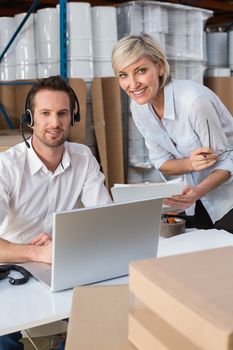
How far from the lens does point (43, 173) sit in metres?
1.61

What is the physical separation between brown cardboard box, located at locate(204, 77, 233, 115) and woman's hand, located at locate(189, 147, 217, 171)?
1.93 m

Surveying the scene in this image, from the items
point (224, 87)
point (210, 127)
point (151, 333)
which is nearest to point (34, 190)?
point (210, 127)

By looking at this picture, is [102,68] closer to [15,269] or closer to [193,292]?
[15,269]

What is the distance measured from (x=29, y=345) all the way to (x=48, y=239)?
91 cm

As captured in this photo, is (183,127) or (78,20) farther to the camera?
(78,20)

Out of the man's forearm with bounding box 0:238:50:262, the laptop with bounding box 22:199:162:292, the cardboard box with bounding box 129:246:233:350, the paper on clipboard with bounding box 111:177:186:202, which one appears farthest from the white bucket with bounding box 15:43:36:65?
the cardboard box with bounding box 129:246:233:350

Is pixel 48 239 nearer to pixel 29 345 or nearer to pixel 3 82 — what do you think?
pixel 29 345

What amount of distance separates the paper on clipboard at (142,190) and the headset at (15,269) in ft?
1.17

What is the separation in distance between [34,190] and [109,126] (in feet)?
5.27

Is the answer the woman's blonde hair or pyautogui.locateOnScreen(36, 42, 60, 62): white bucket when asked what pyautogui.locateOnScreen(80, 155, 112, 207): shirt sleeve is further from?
pyautogui.locateOnScreen(36, 42, 60, 62): white bucket

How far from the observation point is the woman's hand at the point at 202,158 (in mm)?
1819

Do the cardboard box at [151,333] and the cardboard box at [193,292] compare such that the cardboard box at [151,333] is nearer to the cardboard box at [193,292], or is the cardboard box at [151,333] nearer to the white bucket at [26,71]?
the cardboard box at [193,292]

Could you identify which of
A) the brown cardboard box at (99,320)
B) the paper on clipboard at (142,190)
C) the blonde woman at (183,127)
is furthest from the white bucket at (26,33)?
the brown cardboard box at (99,320)

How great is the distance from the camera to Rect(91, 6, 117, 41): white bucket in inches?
117
